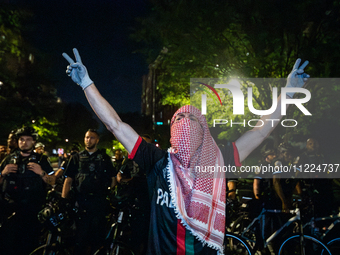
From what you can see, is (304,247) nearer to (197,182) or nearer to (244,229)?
(244,229)

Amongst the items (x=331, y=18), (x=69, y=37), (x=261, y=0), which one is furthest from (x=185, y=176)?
(x=331, y=18)

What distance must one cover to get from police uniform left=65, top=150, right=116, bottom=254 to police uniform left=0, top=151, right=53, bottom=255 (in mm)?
523

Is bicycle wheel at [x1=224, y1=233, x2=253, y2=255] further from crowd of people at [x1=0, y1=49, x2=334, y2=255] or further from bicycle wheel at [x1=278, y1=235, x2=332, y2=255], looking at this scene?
crowd of people at [x1=0, y1=49, x2=334, y2=255]

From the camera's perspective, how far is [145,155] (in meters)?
2.21

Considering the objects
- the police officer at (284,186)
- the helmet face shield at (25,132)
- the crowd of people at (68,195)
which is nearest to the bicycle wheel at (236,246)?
the police officer at (284,186)

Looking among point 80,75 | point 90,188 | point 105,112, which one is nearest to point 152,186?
point 105,112

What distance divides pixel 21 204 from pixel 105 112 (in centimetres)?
276

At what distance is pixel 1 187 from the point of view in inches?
154

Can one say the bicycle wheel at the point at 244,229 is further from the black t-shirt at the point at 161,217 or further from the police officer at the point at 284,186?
the black t-shirt at the point at 161,217

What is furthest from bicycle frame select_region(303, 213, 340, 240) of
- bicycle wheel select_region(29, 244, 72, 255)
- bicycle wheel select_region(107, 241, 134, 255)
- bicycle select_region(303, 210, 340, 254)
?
bicycle wheel select_region(29, 244, 72, 255)

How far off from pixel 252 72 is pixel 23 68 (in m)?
A: 8.14

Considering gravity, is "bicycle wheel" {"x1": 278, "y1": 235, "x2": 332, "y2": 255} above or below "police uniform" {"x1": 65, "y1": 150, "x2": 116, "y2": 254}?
below

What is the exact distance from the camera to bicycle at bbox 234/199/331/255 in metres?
3.65

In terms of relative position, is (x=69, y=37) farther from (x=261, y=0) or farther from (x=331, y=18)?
(x=331, y=18)
